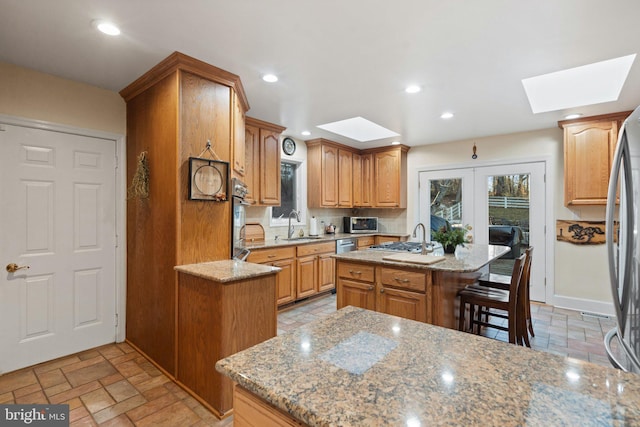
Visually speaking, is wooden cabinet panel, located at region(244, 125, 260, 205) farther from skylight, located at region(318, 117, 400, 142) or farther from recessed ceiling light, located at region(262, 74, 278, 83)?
recessed ceiling light, located at region(262, 74, 278, 83)

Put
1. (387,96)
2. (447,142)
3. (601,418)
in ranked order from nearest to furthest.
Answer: (601,418) < (387,96) < (447,142)

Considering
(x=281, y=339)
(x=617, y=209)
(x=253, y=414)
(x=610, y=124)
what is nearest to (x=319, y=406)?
(x=253, y=414)

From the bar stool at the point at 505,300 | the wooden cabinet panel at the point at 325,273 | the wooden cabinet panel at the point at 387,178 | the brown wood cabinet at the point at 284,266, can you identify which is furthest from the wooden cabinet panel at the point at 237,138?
the wooden cabinet panel at the point at 387,178

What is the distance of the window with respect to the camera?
5.04 m

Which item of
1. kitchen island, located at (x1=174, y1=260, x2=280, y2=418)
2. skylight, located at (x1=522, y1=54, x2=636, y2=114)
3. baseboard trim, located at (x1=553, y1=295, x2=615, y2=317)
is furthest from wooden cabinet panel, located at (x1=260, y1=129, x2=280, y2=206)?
baseboard trim, located at (x1=553, y1=295, x2=615, y2=317)

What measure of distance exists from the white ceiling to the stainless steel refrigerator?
107 cm

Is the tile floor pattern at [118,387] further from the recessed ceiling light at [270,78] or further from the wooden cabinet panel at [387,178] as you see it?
the wooden cabinet panel at [387,178]

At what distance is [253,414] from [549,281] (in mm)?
4967

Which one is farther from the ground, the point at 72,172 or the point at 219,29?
the point at 219,29

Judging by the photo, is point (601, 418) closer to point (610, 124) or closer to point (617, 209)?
point (617, 209)

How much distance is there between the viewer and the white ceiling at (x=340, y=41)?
1848 mm

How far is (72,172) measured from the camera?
9.43ft

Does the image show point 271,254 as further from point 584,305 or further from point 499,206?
point 584,305

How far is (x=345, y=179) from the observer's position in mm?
5555
